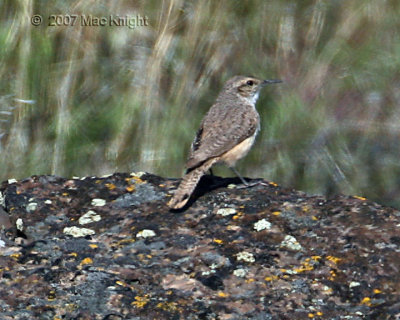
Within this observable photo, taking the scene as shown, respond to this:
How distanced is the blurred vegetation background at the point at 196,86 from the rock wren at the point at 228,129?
0.11 m

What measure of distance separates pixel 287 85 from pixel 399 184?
122 centimetres

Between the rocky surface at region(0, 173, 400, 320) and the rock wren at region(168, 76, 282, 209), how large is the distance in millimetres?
418

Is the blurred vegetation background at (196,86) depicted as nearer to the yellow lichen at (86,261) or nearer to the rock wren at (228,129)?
the rock wren at (228,129)

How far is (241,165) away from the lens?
7461mm

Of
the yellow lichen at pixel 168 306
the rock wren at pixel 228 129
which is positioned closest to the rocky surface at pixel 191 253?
the yellow lichen at pixel 168 306

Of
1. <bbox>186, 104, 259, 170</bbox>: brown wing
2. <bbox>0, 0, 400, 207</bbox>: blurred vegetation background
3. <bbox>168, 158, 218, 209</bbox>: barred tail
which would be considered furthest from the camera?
<bbox>186, 104, 259, 170</bbox>: brown wing

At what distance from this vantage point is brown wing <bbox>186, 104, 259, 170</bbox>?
7250mm

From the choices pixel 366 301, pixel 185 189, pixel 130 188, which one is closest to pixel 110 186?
pixel 130 188

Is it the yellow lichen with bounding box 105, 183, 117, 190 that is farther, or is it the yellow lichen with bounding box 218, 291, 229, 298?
the yellow lichen with bounding box 105, 183, 117, 190

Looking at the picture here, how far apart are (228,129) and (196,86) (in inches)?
25.5

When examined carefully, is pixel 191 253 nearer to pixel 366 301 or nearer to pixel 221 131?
pixel 366 301

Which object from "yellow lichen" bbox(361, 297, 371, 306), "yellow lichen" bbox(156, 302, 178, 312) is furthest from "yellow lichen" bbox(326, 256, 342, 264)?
"yellow lichen" bbox(156, 302, 178, 312)

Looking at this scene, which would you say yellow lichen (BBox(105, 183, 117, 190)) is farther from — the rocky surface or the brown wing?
the brown wing

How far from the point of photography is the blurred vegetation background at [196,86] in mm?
7145
